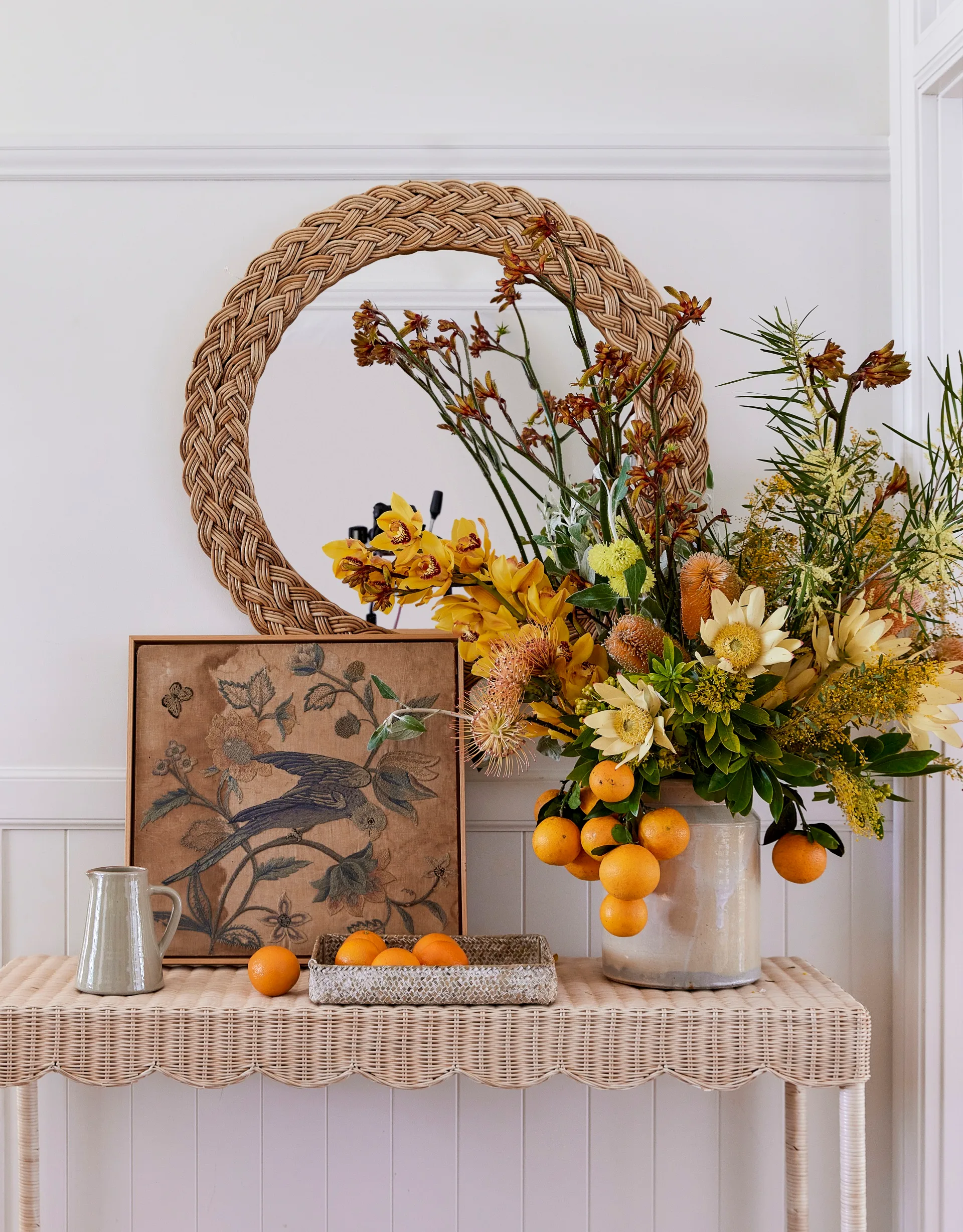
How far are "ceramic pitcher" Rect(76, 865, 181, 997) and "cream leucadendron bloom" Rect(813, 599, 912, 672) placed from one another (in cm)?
77

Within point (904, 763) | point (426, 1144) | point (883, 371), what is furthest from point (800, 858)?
point (426, 1144)

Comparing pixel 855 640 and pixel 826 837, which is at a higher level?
pixel 855 640

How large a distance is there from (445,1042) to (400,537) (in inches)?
20.5

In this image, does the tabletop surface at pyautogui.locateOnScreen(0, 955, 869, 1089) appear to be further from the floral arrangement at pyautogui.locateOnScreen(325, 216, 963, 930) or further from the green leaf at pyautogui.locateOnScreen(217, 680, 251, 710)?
the green leaf at pyautogui.locateOnScreen(217, 680, 251, 710)

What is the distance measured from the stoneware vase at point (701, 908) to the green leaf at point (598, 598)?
211 millimetres

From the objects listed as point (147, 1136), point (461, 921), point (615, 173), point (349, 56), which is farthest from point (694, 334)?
point (147, 1136)

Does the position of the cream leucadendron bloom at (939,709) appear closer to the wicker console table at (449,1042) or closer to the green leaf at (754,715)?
the green leaf at (754,715)

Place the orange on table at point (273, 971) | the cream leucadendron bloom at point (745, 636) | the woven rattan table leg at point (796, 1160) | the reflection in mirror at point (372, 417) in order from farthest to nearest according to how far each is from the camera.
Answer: the reflection in mirror at point (372, 417), the woven rattan table leg at point (796, 1160), the orange on table at point (273, 971), the cream leucadendron bloom at point (745, 636)

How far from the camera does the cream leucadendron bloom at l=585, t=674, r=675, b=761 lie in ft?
3.06

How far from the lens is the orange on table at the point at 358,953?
1.03m

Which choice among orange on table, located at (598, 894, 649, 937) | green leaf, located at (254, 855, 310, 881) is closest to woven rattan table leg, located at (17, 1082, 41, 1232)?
green leaf, located at (254, 855, 310, 881)

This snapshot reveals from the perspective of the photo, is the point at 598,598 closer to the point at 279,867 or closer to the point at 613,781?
Result: the point at 613,781

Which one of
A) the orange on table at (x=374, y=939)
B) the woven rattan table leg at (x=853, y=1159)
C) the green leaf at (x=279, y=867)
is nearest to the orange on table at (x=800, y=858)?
the woven rattan table leg at (x=853, y=1159)

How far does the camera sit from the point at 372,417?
127 cm
